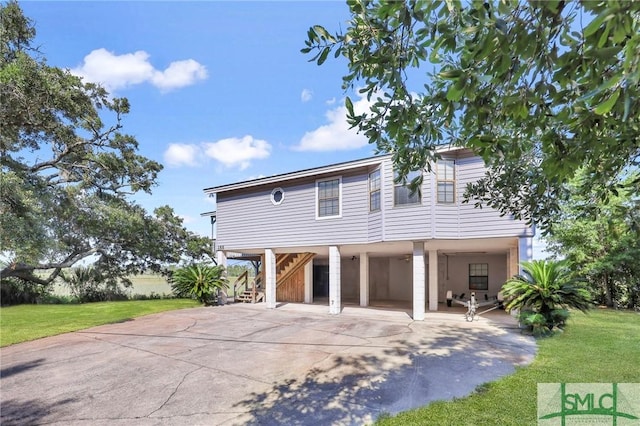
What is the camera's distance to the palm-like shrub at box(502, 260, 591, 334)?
8492 millimetres

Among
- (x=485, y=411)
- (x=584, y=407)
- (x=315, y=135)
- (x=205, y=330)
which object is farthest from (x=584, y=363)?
(x=315, y=135)

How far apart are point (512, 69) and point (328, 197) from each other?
38.7 ft

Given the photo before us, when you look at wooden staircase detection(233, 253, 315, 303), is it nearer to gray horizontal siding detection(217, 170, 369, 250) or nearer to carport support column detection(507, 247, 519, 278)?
gray horizontal siding detection(217, 170, 369, 250)

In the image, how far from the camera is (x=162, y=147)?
19.6m

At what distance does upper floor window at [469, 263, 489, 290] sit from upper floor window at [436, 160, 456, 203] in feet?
26.0

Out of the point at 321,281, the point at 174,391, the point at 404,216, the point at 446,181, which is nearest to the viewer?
the point at 174,391

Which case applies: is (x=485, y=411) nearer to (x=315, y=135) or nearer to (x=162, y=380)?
(x=162, y=380)

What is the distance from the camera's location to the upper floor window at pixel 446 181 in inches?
442

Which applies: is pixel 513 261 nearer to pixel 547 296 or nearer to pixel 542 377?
pixel 547 296

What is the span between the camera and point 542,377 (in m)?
5.37

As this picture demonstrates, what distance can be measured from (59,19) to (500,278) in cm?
1904

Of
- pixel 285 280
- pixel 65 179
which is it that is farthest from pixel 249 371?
pixel 65 179

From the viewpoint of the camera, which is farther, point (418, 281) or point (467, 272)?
point (467, 272)

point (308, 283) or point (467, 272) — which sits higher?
point (467, 272)
